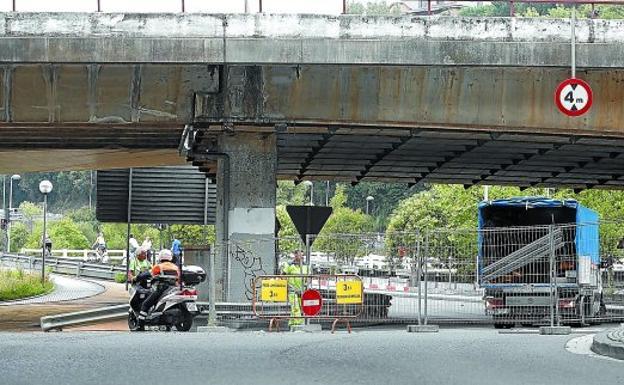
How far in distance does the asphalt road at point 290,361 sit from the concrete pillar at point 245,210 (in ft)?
22.8

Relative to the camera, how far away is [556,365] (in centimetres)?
1255

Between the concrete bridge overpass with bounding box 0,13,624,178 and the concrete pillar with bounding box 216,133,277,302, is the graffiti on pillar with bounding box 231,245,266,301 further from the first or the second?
the concrete bridge overpass with bounding box 0,13,624,178

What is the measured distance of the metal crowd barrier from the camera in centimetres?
2200

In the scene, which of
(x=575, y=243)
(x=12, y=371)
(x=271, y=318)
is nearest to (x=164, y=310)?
(x=271, y=318)

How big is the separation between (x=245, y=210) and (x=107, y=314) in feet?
13.9

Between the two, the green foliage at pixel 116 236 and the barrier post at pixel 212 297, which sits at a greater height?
the green foliage at pixel 116 236

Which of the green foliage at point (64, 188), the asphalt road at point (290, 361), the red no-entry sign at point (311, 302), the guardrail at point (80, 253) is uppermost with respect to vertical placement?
the green foliage at point (64, 188)

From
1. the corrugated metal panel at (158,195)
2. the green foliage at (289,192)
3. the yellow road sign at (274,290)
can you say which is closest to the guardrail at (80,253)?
the green foliage at (289,192)

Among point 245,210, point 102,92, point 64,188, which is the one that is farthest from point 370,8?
point 64,188

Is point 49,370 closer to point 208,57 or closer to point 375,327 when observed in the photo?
point 208,57

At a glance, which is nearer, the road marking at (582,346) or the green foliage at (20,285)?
the road marking at (582,346)

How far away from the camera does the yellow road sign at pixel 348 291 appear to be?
2202 cm

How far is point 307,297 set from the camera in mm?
22031

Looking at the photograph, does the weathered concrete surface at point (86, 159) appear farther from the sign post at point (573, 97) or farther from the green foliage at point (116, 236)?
the green foliage at point (116, 236)
